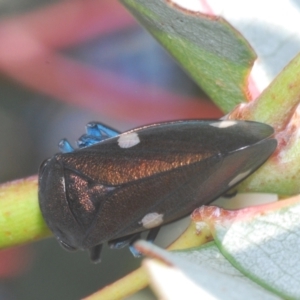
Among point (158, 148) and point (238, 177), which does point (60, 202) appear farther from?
point (238, 177)

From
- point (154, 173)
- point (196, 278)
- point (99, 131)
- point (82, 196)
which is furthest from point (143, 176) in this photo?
point (196, 278)

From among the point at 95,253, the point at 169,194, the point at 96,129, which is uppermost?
the point at 96,129

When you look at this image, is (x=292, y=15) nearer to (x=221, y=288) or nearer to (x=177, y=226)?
(x=221, y=288)

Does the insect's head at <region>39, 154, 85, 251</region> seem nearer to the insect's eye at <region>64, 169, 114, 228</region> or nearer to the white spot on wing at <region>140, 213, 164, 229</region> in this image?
the insect's eye at <region>64, 169, 114, 228</region>

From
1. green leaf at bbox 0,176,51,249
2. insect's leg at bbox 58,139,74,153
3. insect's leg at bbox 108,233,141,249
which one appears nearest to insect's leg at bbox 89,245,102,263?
insect's leg at bbox 108,233,141,249

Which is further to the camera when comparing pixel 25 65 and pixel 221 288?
pixel 25 65

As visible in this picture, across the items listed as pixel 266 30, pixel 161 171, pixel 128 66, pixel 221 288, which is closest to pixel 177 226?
pixel 161 171
